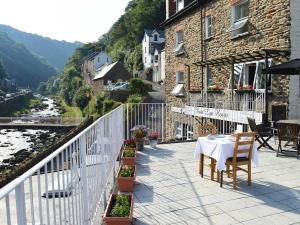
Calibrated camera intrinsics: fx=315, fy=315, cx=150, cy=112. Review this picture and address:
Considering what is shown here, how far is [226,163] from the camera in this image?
5.77m

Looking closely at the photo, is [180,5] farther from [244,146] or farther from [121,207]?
[121,207]

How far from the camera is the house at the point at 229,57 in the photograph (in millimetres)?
11242

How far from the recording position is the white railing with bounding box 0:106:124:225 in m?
1.64

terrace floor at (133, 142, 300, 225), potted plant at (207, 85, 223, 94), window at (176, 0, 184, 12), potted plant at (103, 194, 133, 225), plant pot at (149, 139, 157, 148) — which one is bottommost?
terrace floor at (133, 142, 300, 225)

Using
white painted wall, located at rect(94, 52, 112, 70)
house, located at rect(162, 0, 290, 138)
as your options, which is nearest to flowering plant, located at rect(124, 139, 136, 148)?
house, located at rect(162, 0, 290, 138)

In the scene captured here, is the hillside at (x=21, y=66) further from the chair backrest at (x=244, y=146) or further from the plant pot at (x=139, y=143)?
the chair backrest at (x=244, y=146)

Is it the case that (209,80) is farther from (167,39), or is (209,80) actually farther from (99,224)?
(99,224)

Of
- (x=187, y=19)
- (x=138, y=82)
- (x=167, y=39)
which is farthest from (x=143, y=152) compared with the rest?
(x=138, y=82)

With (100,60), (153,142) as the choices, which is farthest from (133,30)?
(153,142)

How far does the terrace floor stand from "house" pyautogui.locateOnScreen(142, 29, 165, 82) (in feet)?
135

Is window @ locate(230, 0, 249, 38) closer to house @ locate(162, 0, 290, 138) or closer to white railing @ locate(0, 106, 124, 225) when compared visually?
house @ locate(162, 0, 290, 138)

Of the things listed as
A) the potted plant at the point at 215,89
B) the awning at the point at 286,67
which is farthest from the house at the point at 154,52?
the awning at the point at 286,67

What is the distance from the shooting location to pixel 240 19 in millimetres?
13922

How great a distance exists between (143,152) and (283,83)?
18.8ft
